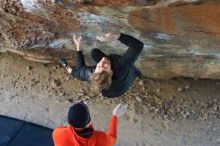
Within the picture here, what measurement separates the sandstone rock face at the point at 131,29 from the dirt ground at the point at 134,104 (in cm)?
32

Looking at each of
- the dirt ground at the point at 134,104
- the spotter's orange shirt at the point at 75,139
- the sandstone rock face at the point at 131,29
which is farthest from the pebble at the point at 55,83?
the spotter's orange shirt at the point at 75,139

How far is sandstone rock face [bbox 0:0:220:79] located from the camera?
192 inches

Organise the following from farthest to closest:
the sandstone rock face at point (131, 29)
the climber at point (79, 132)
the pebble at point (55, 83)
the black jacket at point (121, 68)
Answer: the pebble at point (55, 83), the sandstone rock face at point (131, 29), the black jacket at point (121, 68), the climber at point (79, 132)

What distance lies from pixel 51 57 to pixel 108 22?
1498mm

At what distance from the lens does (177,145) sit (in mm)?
6039

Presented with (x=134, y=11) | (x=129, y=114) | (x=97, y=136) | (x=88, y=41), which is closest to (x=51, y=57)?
(x=88, y=41)

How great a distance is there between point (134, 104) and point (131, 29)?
4.86ft

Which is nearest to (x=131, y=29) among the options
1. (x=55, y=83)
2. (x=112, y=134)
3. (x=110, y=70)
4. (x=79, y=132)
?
(x=110, y=70)

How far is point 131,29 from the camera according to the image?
5379mm

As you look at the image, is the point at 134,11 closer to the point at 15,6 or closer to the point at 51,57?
the point at 15,6

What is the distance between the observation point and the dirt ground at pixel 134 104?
619 centimetres

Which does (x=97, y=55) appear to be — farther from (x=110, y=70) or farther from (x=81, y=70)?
(x=110, y=70)

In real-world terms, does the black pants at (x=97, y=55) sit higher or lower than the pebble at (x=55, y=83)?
higher

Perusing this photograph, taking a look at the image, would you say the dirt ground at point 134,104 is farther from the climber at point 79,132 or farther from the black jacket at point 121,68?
the climber at point 79,132
